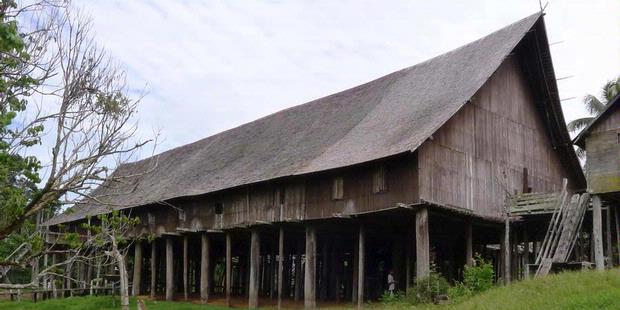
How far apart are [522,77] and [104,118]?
20116 mm

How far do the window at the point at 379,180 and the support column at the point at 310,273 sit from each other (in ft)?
12.9

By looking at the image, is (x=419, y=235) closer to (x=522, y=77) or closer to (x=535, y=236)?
(x=535, y=236)

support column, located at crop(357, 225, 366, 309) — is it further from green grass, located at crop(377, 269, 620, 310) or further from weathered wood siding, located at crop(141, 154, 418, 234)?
green grass, located at crop(377, 269, 620, 310)

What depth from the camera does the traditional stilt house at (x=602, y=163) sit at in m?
21.2

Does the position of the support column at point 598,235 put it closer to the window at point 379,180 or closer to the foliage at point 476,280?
the foliage at point 476,280

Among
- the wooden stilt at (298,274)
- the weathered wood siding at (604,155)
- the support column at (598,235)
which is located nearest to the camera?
the support column at (598,235)

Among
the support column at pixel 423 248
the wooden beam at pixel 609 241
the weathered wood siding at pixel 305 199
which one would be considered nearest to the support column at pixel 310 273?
the weathered wood siding at pixel 305 199

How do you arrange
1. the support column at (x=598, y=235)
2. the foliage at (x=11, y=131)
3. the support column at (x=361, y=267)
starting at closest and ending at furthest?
the foliage at (x=11, y=131), the support column at (x=598, y=235), the support column at (x=361, y=267)

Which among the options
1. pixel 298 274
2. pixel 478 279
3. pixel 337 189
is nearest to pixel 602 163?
pixel 478 279

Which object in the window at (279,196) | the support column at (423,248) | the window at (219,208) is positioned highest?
the window at (279,196)

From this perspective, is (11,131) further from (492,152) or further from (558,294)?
(492,152)

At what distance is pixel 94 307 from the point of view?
29344 mm

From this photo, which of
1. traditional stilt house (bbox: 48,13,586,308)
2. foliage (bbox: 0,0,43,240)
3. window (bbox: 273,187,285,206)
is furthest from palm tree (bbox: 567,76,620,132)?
foliage (bbox: 0,0,43,240)

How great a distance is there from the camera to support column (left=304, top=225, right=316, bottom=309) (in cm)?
2511
